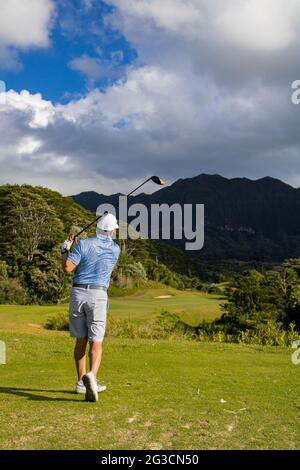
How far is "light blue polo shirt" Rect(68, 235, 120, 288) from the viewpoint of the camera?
6.97m

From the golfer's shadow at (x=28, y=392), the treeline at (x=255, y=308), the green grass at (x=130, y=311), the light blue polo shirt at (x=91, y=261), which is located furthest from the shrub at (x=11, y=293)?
the light blue polo shirt at (x=91, y=261)

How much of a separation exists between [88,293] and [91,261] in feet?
1.43

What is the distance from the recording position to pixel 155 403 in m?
6.69

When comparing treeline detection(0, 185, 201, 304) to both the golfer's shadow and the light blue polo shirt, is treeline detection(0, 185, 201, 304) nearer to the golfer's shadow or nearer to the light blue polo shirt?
the golfer's shadow

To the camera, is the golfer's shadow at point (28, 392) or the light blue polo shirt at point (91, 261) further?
the light blue polo shirt at point (91, 261)

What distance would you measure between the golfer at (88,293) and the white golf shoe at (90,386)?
1.00ft

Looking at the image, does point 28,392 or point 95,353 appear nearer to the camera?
point 95,353

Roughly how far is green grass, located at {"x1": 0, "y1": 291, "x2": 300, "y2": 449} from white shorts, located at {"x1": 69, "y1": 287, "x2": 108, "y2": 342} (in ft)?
2.85

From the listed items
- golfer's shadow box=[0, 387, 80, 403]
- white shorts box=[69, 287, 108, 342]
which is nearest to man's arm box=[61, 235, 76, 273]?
white shorts box=[69, 287, 108, 342]

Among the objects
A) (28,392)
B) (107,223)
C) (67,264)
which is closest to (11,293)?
(28,392)

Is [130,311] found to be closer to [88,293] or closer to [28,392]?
[28,392]

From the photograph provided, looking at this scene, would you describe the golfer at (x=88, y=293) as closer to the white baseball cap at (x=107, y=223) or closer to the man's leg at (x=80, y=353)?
the man's leg at (x=80, y=353)

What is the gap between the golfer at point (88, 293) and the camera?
6895 millimetres
